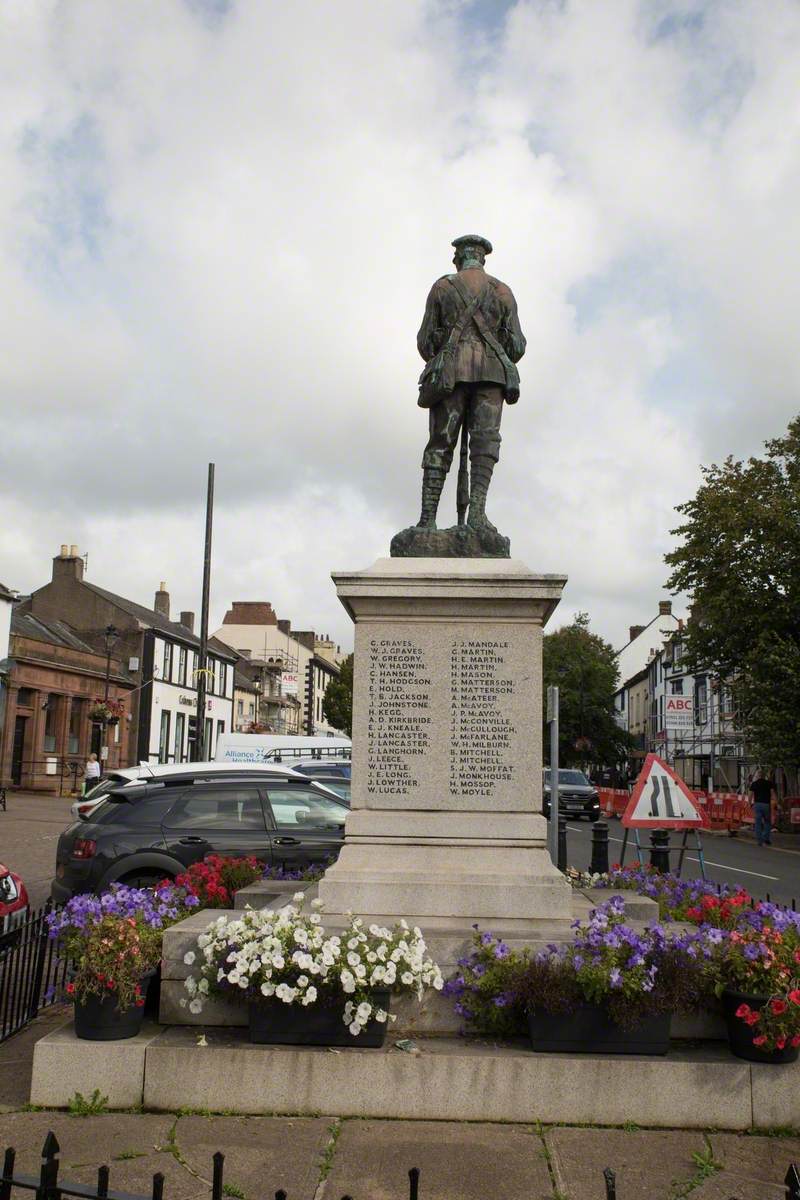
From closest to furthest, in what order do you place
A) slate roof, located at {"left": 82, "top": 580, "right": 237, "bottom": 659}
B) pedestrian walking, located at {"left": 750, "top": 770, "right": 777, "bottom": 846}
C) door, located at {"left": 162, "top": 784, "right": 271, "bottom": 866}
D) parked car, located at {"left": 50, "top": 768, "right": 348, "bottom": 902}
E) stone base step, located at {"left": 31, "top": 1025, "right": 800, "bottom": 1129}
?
1. stone base step, located at {"left": 31, "top": 1025, "right": 800, "bottom": 1129}
2. parked car, located at {"left": 50, "top": 768, "right": 348, "bottom": 902}
3. door, located at {"left": 162, "top": 784, "right": 271, "bottom": 866}
4. pedestrian walking, located at {"left": 750, "top": 770, "right": 777, "bottom": 846}
5. slate roof, located at {"left": 82, "top": 580, "right": 237, "bottom": 659}

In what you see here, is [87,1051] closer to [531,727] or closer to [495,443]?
[531,727]

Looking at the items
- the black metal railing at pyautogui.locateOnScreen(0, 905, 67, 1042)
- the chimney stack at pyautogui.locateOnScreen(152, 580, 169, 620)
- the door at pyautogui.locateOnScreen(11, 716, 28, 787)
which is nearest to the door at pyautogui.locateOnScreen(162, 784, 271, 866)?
the black metal railing at pyautogui.locateOnScreen(0, 905, 67, 1042)

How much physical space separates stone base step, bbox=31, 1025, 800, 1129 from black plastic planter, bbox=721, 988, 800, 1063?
0.19 ft

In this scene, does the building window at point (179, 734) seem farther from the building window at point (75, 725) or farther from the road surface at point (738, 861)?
the road surface at point (738, 861)

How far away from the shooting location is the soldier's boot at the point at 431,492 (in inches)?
293

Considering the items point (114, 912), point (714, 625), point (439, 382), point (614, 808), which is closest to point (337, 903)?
point (114, 912)

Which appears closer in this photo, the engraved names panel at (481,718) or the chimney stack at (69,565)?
the engraved names panel at (481,718)

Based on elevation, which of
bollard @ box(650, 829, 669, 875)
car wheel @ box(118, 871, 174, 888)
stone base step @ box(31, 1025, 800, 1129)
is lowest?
stone base step @ box(31, 1025, 800, 1129)

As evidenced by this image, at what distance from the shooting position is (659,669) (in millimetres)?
75750

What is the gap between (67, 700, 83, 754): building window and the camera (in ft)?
151

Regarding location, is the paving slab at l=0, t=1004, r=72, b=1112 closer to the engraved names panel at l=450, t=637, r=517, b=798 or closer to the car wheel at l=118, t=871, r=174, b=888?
the engraved names panel at l=450, t=637, r=517, b=798

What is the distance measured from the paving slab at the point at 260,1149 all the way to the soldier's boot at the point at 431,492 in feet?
13.5

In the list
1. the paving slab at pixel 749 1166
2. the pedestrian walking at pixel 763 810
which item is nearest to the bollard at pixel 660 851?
the paving slab at pixel 749 1166

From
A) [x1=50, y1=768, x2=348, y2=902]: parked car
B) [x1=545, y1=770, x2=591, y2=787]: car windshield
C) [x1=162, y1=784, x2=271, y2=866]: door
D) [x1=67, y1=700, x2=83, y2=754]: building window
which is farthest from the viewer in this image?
[x1=67, y1=700, x2=83, y2=754]: building window
